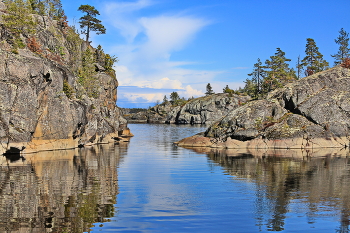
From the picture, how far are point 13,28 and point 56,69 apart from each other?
8382 mm

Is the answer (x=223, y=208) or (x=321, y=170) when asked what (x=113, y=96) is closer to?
(x=321, y=170)

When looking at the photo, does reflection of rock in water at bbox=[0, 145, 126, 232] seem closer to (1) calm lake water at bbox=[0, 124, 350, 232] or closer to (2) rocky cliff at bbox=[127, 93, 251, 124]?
(1) calm lake water at bbox=[0, 124, 350, 232]

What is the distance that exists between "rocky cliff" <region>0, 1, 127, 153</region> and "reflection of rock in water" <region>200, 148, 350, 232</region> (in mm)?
25023

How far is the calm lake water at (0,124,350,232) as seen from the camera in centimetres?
1445

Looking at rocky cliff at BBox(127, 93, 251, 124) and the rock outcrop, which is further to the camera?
rocky cliff at BBox(127, 93, 251, 124)

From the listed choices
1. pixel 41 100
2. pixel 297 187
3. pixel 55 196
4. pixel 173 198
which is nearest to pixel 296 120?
pixel 297 187

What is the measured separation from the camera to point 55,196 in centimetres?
1956

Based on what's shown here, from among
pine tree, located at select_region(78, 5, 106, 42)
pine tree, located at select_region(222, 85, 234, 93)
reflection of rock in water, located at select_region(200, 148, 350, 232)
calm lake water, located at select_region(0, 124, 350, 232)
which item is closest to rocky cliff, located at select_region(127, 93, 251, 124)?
pine tree, located at select_region(222, 85, 234, 93)

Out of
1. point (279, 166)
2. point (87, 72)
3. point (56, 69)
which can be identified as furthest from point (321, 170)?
point (87, 72)

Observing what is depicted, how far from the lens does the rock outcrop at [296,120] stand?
177ft

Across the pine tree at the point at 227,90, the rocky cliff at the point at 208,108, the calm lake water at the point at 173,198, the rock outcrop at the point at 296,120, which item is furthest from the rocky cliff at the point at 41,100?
the pine tree at the point at 227,90

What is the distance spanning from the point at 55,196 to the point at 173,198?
666 cm

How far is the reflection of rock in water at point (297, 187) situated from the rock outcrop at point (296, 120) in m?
15.7

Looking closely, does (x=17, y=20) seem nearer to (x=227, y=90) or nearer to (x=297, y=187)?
(x=297, y=187)
